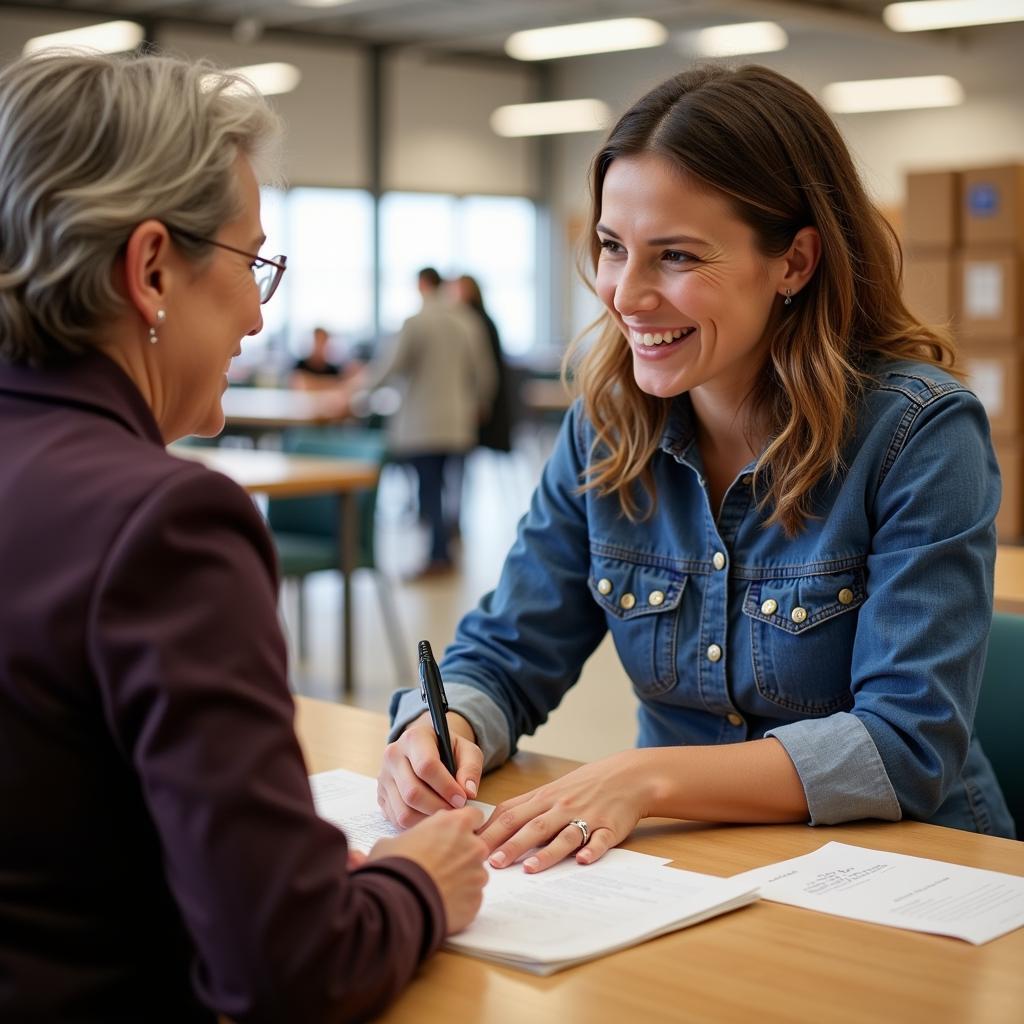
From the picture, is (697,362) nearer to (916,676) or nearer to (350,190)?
(916,676)

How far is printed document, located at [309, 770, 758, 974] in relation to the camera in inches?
41.4

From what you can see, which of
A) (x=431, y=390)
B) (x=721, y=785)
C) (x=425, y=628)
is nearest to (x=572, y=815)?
(x=721, y=785)

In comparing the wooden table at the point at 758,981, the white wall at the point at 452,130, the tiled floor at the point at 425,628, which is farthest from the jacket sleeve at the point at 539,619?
the white wall at the point at 452,130

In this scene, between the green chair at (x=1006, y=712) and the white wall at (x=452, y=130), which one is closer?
the green chair at (x=1006, y=712)

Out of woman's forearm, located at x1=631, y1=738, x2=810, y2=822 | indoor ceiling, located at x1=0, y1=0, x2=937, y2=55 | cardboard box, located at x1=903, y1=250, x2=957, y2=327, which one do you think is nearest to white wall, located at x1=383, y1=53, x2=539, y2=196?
indoor ceiling, located at x1=0, y1=0, x2=937, y2=55

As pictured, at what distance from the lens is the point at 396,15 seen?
1211 cm

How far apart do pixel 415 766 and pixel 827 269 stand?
2.41 ft

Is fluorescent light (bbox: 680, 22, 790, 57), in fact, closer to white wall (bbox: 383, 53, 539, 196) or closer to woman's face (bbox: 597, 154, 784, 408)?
white wall (bbox: 383, 53, 539, 196)

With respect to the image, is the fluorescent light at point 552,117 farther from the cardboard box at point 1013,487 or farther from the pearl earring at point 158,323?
the pearl earring at point 158,323

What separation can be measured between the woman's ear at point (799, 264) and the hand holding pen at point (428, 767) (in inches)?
23.9

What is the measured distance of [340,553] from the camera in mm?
4613

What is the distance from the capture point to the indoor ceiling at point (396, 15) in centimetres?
1136

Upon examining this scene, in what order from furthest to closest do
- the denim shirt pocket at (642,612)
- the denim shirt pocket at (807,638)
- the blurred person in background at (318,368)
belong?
the blurred person in background at (318,368)
the denim shirt pocket at (642,612)
the denim shirt pocket at (807,638)

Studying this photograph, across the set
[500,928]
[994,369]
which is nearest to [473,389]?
[994,369]
